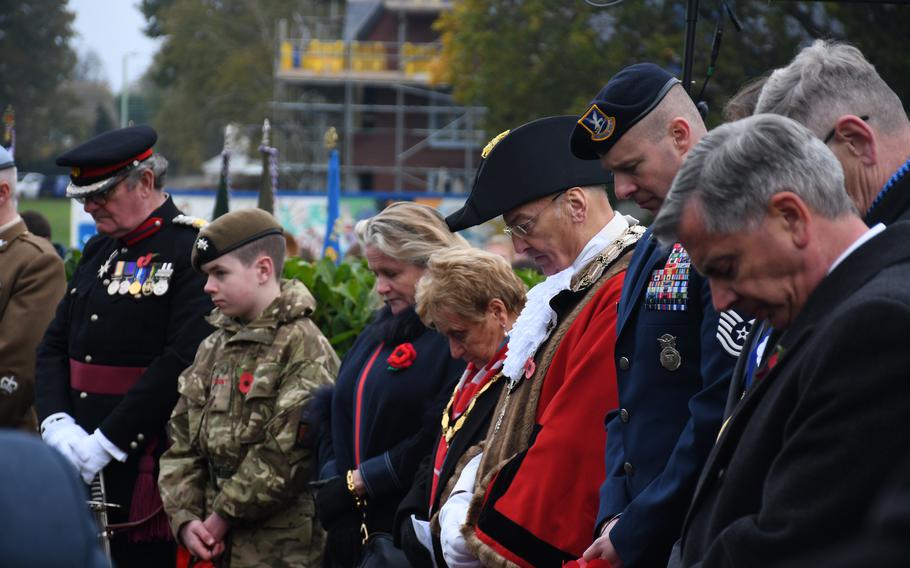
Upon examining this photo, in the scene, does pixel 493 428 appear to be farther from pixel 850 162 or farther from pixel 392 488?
pixel 850 162

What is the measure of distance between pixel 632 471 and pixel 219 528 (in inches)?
93.3

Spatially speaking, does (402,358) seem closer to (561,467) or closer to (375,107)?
(561,467)

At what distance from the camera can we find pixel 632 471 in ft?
10.7

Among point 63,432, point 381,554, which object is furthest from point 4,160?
point 381,554

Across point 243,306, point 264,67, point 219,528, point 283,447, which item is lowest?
point 264,67

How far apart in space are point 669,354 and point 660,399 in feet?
0.39

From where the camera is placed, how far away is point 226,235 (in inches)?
206

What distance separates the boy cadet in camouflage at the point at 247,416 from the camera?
201 inches

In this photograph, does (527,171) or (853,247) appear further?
(527,171)

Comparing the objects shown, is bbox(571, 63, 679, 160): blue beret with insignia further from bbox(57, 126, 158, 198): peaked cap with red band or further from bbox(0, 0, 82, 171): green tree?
bbox(0, 0, 82, 171): green tree

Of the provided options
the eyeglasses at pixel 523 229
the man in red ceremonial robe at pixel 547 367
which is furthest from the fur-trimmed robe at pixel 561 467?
the eyeglasses at pixel 523 229

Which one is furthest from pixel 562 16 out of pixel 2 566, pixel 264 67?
pixel 2 566

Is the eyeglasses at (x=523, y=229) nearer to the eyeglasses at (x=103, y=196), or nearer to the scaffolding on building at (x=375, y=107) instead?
the eyeglasses at (x=103, y=196)

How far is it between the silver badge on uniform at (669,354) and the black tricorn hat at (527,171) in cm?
77
